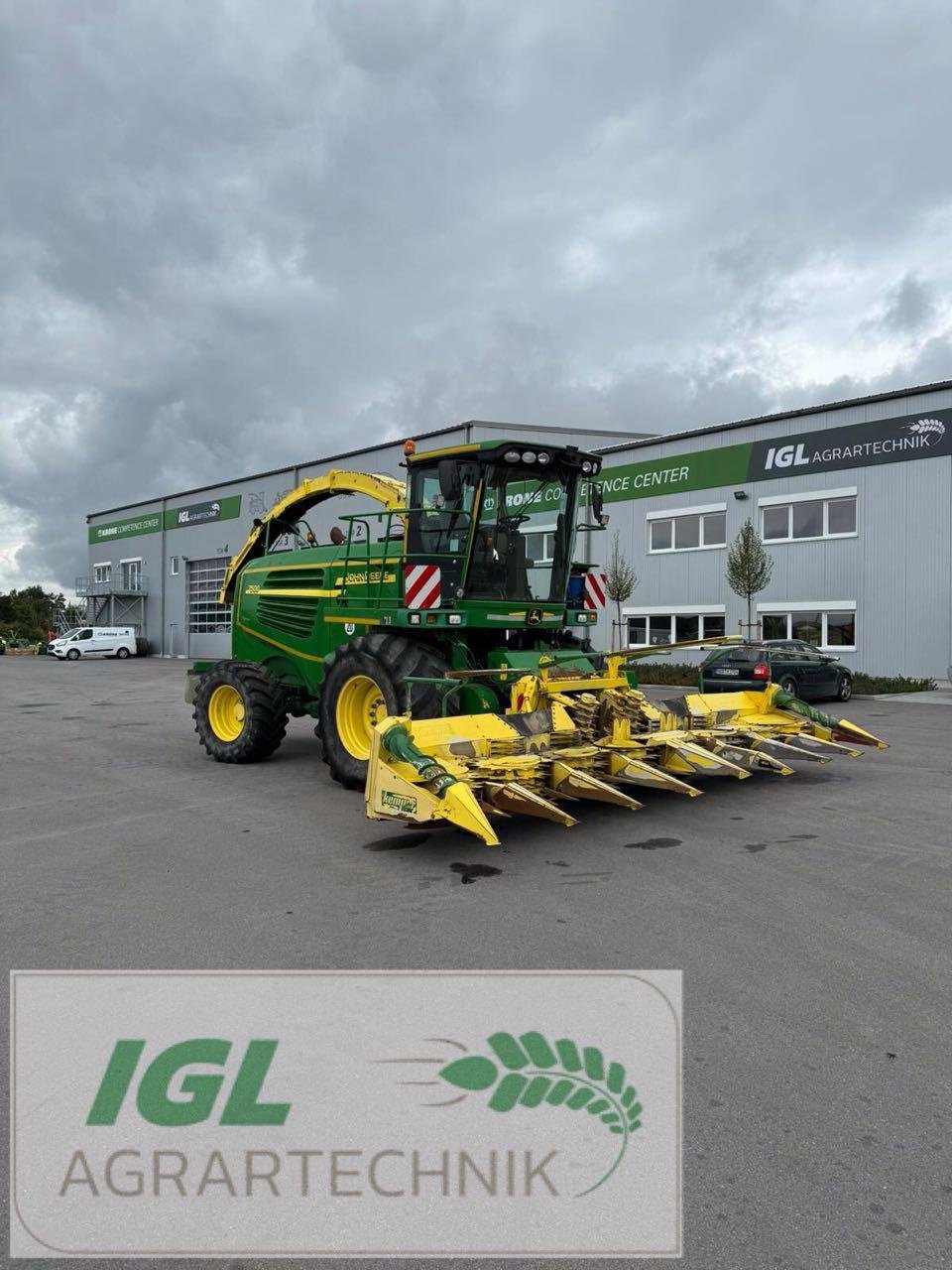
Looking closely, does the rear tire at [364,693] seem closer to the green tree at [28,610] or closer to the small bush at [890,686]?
the small bush at [890,686]

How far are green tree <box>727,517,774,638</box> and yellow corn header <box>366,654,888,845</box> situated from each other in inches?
647

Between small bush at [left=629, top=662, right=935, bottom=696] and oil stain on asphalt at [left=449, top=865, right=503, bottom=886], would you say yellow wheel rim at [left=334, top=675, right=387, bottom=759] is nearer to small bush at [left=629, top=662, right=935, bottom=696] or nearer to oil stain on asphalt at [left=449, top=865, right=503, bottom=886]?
oil stain on asphalt at [left=449, top=865, right=503, bottom=886]

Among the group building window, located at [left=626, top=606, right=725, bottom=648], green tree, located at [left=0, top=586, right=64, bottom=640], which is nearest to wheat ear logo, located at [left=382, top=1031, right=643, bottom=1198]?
building window, located at [left=626, top=606, right=725, bottom=648]

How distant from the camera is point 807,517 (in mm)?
25859

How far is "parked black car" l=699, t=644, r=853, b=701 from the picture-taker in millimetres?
17422

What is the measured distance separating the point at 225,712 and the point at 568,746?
535cm

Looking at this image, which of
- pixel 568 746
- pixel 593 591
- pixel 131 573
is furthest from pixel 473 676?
pixel 131 573

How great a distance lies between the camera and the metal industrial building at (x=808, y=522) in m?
23.2

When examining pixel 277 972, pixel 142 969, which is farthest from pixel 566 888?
pixel 142 969

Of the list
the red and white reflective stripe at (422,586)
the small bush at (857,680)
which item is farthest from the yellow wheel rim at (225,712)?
the small bush at (857,680)

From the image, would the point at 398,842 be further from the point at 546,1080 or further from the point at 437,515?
the point at 546,1080

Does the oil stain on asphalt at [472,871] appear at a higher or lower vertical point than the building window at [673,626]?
lower

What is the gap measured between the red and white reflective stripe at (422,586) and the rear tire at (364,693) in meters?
0.38

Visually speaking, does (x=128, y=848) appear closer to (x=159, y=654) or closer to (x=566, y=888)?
(x=566, y=888)
